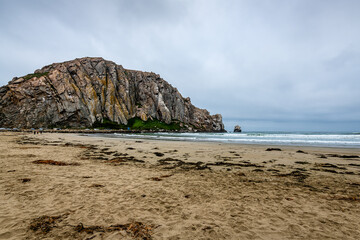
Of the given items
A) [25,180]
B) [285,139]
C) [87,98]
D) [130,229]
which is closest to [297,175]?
[130,229]

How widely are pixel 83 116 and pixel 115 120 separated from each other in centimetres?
2101

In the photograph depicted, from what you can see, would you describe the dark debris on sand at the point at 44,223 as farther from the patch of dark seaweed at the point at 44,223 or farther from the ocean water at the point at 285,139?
the ocean water at the point at 285,139

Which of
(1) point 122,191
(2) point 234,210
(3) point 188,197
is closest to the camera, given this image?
(2) point 234,210

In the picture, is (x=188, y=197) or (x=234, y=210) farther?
(x=188, y=197)

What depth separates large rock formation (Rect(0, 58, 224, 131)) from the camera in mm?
93625

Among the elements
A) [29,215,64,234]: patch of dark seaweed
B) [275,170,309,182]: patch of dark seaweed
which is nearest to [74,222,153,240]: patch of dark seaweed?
[29,215,64,234]: patch of dark seaweed

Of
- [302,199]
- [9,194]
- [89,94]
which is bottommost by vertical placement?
[9,194]

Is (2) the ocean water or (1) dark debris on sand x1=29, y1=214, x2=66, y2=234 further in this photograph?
(2) the ocean water

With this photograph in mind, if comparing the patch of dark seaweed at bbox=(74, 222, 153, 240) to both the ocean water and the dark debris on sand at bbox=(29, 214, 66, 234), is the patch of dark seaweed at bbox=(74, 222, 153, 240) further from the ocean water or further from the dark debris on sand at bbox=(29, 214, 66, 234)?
the ocean water

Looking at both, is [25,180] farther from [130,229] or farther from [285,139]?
[285,139]

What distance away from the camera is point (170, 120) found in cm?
15175

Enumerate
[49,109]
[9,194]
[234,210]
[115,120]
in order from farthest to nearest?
[115,120]
[49,109]
[9,194]
[234,210]

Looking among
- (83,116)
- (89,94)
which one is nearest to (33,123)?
(83,116)

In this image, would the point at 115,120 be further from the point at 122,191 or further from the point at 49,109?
the point at 122,191
